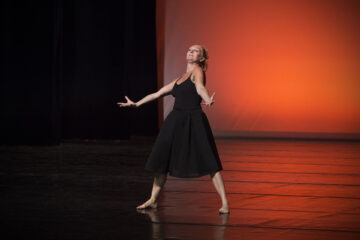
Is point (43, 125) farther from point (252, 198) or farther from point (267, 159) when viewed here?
point (252, 198)

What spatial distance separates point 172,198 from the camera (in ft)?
18.5

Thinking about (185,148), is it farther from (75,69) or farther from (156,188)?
(75,69)

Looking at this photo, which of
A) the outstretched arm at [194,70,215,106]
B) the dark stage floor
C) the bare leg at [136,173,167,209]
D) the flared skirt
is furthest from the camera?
the bare leg at [136,173,167,209]

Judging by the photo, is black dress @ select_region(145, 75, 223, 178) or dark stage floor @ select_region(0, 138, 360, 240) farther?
black dress @ select_region(145, 75, 223, 178)

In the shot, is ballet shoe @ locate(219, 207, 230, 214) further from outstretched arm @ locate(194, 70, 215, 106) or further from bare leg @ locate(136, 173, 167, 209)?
outstretched arm @ locate(194, 70, 215, 106)

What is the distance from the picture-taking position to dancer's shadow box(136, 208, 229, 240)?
412 centimetres

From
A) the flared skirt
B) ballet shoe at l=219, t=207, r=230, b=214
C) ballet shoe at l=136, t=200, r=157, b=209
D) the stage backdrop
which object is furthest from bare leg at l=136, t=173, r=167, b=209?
the stage backdrop

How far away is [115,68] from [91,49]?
0.45 m

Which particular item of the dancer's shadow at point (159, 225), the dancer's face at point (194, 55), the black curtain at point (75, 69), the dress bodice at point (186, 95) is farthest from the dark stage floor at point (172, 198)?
the dancer's face at point (194, 55)

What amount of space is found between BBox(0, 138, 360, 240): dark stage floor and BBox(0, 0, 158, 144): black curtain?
32.3 inches

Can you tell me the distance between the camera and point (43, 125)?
33.1 ft

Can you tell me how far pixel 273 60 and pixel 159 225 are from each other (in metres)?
9.85

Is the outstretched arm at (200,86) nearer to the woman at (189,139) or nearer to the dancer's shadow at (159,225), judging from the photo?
the woman at (189,139)

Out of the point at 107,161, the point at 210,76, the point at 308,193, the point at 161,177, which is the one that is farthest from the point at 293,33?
the point at 161,177
